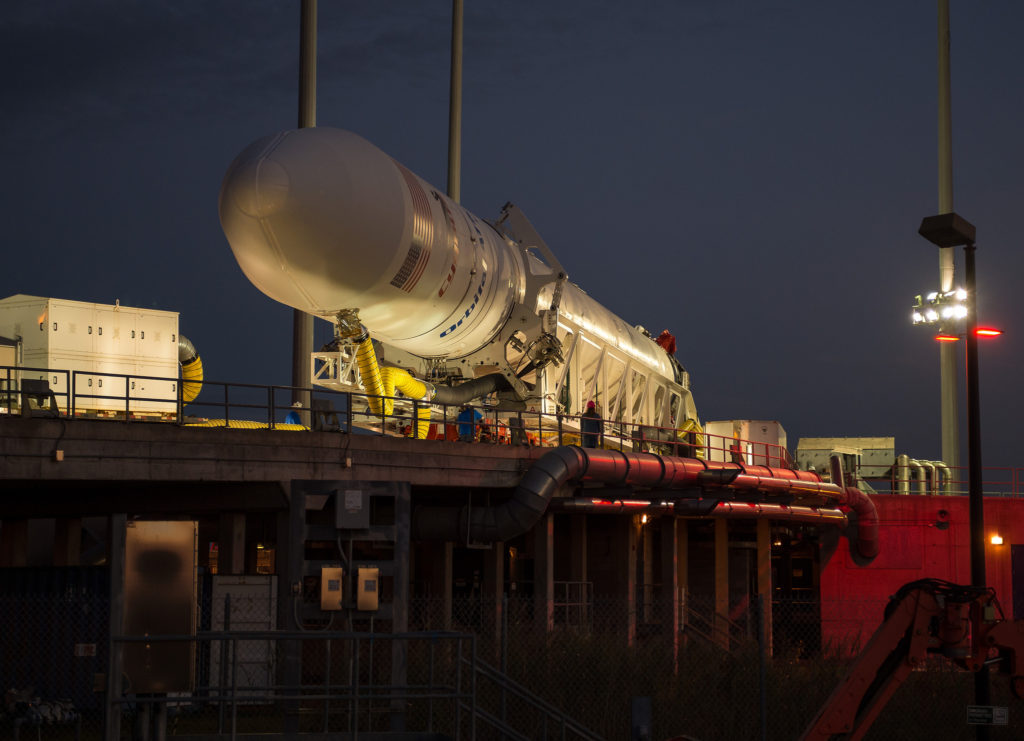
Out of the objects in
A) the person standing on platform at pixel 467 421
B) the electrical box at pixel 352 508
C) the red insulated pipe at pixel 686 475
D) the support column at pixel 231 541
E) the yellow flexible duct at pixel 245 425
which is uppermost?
the person standing on platform at pixel 467 421

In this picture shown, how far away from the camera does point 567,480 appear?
23.5 m

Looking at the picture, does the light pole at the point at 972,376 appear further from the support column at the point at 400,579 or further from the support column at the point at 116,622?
the support column at the point at 116,622

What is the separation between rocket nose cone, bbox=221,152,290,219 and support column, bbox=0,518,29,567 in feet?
31.0

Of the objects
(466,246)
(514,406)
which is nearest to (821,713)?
(466,246)

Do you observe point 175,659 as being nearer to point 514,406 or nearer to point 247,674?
point 247,674

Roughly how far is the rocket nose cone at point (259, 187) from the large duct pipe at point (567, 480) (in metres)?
7.05

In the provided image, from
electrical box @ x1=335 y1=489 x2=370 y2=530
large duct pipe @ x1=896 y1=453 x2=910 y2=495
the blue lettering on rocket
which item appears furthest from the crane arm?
large duct pipe @ x1=896 y1=453 x2=910 y2=495

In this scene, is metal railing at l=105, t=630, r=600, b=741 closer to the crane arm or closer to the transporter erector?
the crane arm

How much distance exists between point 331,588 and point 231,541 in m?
8.36

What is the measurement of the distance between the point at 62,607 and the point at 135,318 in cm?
867

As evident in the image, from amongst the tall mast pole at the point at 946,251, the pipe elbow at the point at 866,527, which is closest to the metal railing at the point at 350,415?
the pipe elbow at the point at 866,527

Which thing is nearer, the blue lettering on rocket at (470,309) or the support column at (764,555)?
the blue lettering on rocket at (470,309)

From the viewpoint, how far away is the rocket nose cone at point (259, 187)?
19703 mm

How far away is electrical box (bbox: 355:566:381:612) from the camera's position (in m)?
13.5
